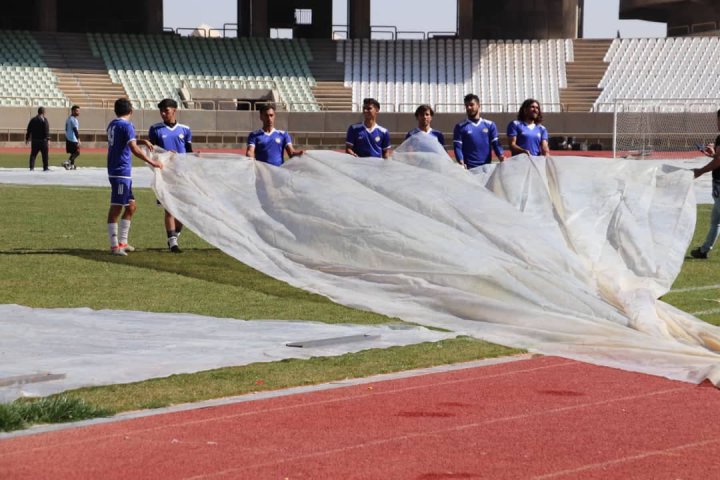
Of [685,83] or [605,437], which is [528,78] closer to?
[685,83]

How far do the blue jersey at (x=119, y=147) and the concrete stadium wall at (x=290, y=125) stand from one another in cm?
3783

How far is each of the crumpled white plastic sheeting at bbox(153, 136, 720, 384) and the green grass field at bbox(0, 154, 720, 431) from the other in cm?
35

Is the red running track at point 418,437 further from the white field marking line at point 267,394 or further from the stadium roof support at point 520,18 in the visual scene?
the stadium roof support at point 520,18

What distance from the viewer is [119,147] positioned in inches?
612

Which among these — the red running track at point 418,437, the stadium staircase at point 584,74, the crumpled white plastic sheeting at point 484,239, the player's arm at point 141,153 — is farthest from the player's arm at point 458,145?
the stadium staircase at point 584,74

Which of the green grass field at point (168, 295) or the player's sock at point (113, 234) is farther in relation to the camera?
the player's sock at point (113, 234)

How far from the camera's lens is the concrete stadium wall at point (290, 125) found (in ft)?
174

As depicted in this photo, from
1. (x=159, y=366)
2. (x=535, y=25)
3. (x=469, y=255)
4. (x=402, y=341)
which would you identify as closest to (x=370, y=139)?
(x=469, y=255)

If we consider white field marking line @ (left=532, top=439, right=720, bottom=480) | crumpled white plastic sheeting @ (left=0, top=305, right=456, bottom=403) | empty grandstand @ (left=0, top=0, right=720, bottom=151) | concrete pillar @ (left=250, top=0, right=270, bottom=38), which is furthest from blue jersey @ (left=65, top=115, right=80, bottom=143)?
white field marking line @ (left=532, top=439, right=720, bottom=480)

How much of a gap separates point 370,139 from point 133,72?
4429 cm

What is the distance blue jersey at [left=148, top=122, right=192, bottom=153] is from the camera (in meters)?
15.9

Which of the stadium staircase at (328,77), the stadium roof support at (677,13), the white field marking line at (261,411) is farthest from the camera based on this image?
the stadium roof support at (677,13)

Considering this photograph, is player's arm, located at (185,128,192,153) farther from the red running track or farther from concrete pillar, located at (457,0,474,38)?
concrete pillar, located at (457,0,474,38)

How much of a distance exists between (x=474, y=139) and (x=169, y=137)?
414cm
